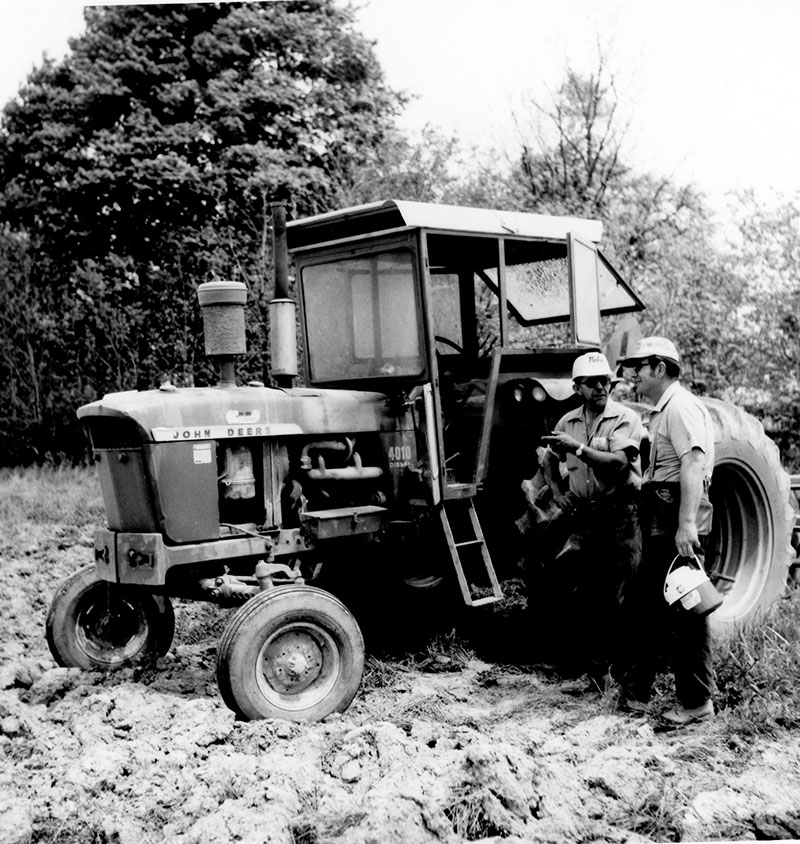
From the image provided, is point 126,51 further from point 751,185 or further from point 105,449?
point 751,185

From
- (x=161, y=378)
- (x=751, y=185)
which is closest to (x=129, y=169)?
(x=161, y=378)

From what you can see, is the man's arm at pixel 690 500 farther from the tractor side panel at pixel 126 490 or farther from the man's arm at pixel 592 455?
the tractor side panel at pixel 126 490

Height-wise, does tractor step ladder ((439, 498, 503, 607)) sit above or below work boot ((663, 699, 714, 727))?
above

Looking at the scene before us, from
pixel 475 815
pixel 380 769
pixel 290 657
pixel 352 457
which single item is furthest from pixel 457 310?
pixel 475 815

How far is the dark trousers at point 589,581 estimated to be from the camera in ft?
13.7

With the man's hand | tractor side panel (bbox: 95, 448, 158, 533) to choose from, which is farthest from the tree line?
tractor side panel (bbox: 95, 448, 158, 533)

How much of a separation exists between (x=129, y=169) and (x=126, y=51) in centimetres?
111

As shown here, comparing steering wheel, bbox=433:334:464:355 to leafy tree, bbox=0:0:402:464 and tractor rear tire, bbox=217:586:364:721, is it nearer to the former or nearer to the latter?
leafy tree, bbox=0:0:402:464

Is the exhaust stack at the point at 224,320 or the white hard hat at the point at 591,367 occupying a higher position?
the exhaust stack at the point at 224,320

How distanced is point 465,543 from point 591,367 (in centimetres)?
98

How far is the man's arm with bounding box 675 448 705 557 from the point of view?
3.76 metres

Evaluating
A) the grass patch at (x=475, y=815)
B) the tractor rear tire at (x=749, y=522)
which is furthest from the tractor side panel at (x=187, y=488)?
the tractor rear tire at (x=749, y=522)

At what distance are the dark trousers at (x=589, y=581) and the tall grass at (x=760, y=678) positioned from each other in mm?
454

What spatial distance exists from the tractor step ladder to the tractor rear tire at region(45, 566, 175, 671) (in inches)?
53.7
